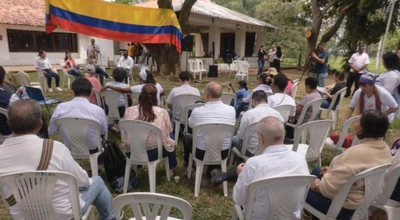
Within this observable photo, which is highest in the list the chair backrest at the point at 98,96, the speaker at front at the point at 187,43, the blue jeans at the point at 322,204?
the speaker at front at the point at 187,43

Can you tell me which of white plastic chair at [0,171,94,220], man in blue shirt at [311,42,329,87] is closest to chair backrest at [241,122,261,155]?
white plastic chair at [0,171,94,220]

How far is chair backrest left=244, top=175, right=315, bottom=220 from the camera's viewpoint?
170cm

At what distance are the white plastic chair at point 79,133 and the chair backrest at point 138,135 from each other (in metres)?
0.33

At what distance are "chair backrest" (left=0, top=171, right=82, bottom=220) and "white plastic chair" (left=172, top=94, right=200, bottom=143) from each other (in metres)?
2.64

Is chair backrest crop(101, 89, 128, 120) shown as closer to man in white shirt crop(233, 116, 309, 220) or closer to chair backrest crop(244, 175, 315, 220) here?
man in white shirt crop(233, 116, 309, 220)

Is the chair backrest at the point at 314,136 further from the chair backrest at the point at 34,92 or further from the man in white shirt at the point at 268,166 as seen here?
the chair backrest at the point at 34,92

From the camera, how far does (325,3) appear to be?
603 inches

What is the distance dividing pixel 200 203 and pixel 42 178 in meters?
1.70

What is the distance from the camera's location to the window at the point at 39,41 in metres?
15.0

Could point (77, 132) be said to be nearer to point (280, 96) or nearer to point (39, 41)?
point (280, 96)

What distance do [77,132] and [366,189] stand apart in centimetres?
266

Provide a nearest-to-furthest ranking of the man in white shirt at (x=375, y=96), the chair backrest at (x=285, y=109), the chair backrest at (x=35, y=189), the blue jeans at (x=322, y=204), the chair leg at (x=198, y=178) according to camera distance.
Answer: the chair backrest at (x=35, y=189) < the blue jeans at (x=322, y=204) < the chair leg at (x=198, y=178) < the man in white shirt at (x=375, y=96) < the chair backrest at (x=285, y=109)

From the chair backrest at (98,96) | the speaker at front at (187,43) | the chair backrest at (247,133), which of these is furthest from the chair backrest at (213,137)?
the speaker at front at (187,43)

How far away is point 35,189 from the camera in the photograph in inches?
64.9
